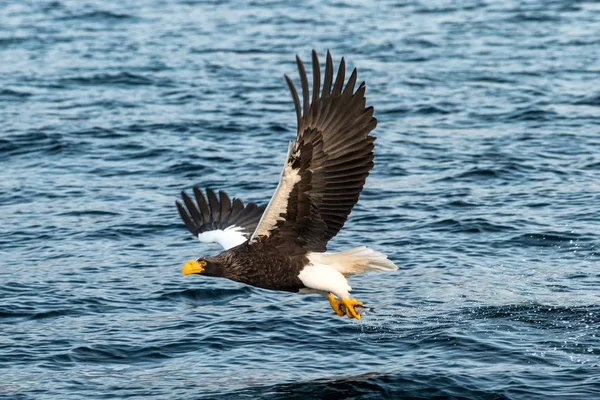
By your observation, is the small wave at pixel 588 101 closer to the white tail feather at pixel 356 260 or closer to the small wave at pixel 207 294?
the small wave at pixel 207 294

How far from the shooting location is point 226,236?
34.6 feet

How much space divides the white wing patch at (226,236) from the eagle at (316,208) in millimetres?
470

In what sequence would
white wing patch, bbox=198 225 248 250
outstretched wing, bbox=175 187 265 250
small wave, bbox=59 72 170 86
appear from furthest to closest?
1. small wave, bbox=59 72 170 86
2. outstretched wing, bbox=175 187 265 250
3. white wing patch, bbox=198 225 248 250

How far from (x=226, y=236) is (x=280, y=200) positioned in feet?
5.68

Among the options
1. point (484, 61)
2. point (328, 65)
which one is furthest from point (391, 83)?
point (328, 65)

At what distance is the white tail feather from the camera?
944cm

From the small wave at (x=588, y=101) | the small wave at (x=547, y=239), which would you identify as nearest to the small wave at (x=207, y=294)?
the small wave at (x=547, y=239)

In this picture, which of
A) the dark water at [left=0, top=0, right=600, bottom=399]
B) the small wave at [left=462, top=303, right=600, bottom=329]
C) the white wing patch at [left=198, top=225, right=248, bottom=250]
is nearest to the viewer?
the dark water at [left=0, top=0, right=600, bottom=399]

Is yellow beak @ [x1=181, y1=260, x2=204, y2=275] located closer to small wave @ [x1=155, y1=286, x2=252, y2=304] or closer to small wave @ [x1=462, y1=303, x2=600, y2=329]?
small wave @ [x1=155, y1=286, x2=252, y2=304]

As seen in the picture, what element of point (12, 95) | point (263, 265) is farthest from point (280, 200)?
point (12, 95)

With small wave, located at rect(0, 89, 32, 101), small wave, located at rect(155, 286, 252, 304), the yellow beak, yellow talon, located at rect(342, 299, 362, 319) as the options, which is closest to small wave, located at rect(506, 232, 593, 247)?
small wave, located at rect(155, 286, 252, 304)

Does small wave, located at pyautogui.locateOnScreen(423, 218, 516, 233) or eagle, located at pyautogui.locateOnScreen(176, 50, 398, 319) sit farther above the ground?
eagle, located at pyautogui.locateOnScreen(176, 50, 398, 319)

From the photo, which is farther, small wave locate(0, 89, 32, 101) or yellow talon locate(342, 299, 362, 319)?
small wave locate(0, 89, 32, 101)

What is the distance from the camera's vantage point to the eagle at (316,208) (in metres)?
8.74
